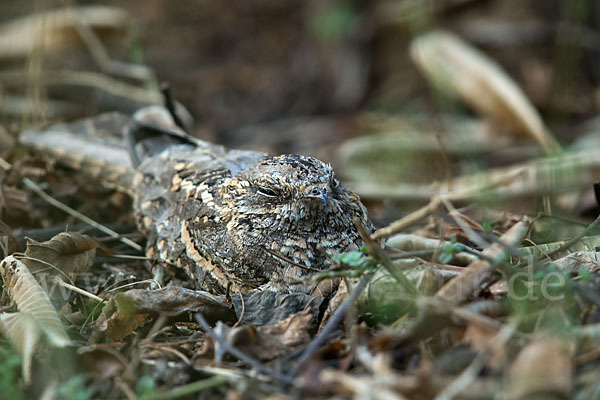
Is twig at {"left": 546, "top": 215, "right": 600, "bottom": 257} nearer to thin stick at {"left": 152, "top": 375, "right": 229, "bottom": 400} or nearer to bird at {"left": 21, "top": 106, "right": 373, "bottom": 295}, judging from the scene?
bird at {"left": 21, "top": 106, "right": 373, "bottom": 295}

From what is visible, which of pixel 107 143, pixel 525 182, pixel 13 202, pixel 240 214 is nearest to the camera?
pixel 240 214

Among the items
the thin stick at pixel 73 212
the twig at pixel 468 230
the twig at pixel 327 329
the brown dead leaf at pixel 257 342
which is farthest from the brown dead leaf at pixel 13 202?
the twig at pixel 468 230

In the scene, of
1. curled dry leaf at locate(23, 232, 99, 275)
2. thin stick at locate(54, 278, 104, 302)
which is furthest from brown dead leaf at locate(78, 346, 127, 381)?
curled dry leaf at locate(23, 232, 99, 275)

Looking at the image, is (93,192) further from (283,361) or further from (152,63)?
(152,63)

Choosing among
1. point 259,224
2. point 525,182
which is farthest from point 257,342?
point 525,182

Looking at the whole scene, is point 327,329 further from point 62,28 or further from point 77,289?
point 62,28

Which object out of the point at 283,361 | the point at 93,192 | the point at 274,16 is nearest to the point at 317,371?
the point at 283,361

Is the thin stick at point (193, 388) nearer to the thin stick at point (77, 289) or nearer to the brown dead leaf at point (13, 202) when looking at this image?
the thin stick at point (77, 289)
